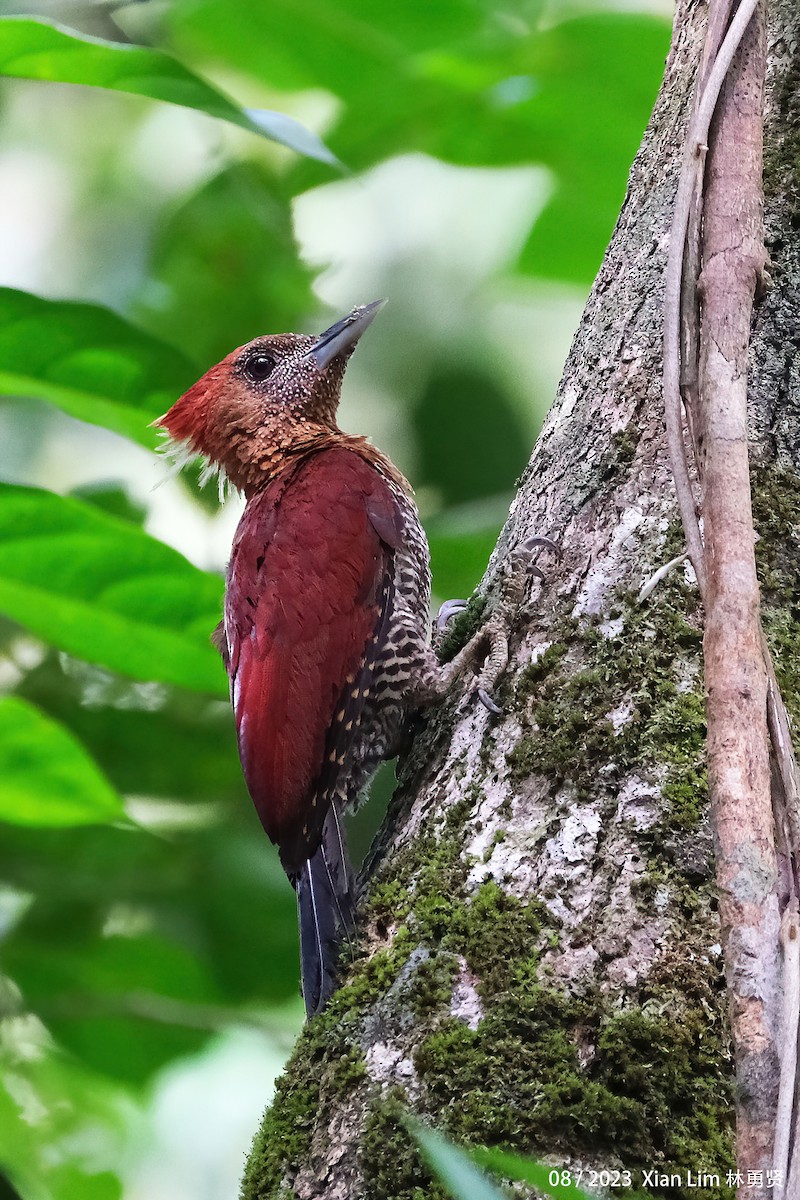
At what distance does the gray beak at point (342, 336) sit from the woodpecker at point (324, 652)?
0.33 m

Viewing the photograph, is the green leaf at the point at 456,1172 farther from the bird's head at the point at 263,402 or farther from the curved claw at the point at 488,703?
the bird's head at the point at 263,402

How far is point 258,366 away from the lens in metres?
2.83

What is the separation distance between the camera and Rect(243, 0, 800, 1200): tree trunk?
1.23 meters

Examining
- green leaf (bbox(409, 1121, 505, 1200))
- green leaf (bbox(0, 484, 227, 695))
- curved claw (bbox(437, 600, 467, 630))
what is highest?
curved claw (bbox(437, 600, 467, 630))

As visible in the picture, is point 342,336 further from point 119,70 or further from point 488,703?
point 488,703

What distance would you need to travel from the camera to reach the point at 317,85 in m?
2.38

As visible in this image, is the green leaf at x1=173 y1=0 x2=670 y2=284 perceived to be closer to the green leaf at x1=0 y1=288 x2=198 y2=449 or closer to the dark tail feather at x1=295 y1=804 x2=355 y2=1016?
the green leaf at x1=0 y1=288 x2=198 y2=449

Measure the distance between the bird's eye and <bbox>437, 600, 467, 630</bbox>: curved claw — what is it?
778 mm

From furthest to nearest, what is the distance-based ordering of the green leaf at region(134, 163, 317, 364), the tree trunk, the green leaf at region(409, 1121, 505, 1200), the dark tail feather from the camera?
the green leaf at region(134, 163, 317, 364) → the dark tail feather → the tree trunk → the green leaf at region(409, 1121, 505, 1200)

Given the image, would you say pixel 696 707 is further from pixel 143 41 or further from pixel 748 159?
pixel 143 41

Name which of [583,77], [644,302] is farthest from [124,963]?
[583,77]

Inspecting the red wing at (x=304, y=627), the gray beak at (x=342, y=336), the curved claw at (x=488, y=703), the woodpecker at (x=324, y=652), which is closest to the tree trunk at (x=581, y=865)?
the curved claw at (x=488, y=703)

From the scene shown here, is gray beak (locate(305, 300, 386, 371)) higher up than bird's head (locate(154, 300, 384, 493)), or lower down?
higher up

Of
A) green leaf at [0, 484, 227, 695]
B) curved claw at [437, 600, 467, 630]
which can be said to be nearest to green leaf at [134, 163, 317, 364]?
curved claw at [437, 600, 467, 630]
